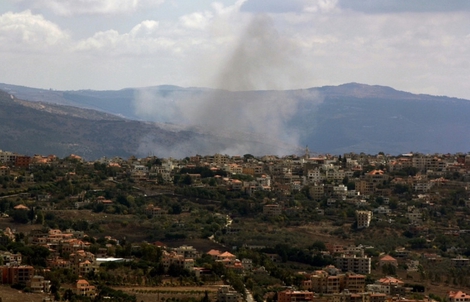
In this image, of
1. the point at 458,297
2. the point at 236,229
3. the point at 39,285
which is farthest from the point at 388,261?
the point at 39,285

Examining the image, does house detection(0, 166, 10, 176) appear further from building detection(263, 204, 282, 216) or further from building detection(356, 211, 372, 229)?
building detection(356, 211, 372, 229)

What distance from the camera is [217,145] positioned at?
19375 centimetres

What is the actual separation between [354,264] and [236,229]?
40.3 ft

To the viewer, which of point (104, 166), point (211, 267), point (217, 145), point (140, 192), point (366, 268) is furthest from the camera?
point (217, 145)

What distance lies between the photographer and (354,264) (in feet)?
250

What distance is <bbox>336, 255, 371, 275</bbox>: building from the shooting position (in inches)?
2985

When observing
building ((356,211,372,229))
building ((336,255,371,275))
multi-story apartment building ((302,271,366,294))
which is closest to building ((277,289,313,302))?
multi-story apartment building ((302,271,366,294))

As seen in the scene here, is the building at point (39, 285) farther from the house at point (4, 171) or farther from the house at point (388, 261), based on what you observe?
the house at point (4, 171)

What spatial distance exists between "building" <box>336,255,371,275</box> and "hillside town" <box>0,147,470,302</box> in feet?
0.23

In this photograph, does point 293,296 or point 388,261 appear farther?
point 388,261

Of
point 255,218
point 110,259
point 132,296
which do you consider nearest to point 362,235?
point 255,218

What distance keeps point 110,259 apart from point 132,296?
31.0 feet

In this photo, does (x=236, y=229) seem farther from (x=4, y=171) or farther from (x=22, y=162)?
(x=22, y=162)

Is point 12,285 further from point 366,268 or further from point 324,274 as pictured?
point 366,268
